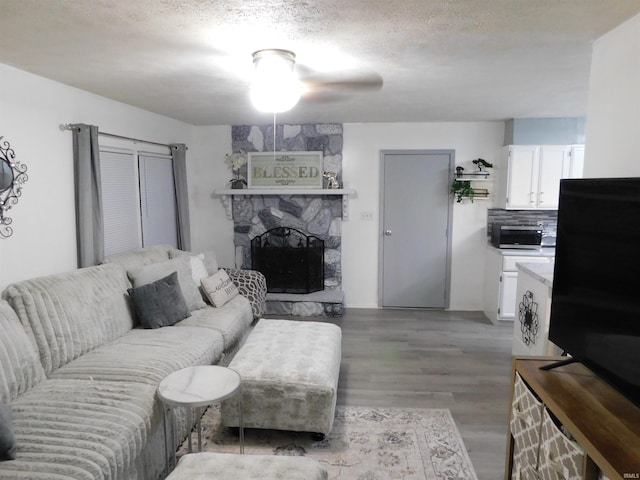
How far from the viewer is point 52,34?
204 centimetres

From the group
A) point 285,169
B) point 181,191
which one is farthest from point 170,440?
point 285,169

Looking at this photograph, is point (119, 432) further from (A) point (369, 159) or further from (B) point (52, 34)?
(A) point (369, 159)

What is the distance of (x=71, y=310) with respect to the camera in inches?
102

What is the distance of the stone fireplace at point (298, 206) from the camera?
16.9 ft

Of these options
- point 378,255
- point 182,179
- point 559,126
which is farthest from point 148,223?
point 559,126

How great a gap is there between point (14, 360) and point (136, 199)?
2.16 m

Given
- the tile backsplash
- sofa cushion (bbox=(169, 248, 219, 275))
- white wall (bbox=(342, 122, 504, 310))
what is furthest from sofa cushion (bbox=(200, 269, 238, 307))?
the tile backsplash

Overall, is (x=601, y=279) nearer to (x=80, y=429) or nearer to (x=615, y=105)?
(x=615, y=105)

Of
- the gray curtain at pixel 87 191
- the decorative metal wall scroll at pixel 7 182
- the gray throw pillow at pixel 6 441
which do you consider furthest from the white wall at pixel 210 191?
the gray throw pillow at pixel 6 441

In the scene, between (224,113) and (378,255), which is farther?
(378,255)

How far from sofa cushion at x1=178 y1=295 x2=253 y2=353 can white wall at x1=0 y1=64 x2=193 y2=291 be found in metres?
1.03

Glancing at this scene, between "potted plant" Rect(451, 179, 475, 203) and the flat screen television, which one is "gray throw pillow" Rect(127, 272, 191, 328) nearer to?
the flat screen television

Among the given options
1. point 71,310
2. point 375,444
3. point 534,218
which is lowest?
point 375,444

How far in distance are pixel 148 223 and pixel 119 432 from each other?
272 cm
